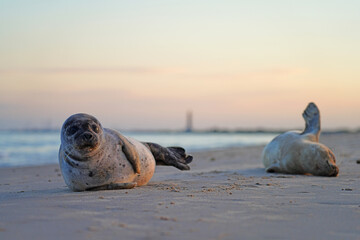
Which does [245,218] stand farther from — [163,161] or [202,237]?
[163,161]

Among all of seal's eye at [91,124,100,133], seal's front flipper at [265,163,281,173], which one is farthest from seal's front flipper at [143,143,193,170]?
seal's front flipper at [265,163,281,173]

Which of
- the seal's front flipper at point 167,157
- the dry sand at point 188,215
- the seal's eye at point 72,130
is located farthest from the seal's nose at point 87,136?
the seal's front flipper at point 167,157

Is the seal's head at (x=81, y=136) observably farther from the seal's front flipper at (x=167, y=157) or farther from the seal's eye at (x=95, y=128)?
the seal's front flipper at (x=167, y=157)

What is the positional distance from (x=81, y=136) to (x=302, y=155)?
418cm

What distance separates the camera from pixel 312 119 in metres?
9.14

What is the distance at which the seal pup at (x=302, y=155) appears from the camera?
7502 millimetres

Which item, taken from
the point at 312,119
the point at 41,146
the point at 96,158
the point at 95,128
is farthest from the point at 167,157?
the point at 41,146

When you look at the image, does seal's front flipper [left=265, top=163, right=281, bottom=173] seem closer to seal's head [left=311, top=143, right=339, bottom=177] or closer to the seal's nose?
seal's head [left=311, top=143, right=339, bottom=177]

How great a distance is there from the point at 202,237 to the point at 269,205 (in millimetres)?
1334

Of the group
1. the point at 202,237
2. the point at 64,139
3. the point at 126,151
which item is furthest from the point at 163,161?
the point at 202,237

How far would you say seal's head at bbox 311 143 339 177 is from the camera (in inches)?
287

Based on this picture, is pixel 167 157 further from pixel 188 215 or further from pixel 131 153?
pixel 188 215

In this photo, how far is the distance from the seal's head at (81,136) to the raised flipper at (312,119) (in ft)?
16.1

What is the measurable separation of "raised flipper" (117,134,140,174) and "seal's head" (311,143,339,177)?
323 cm
